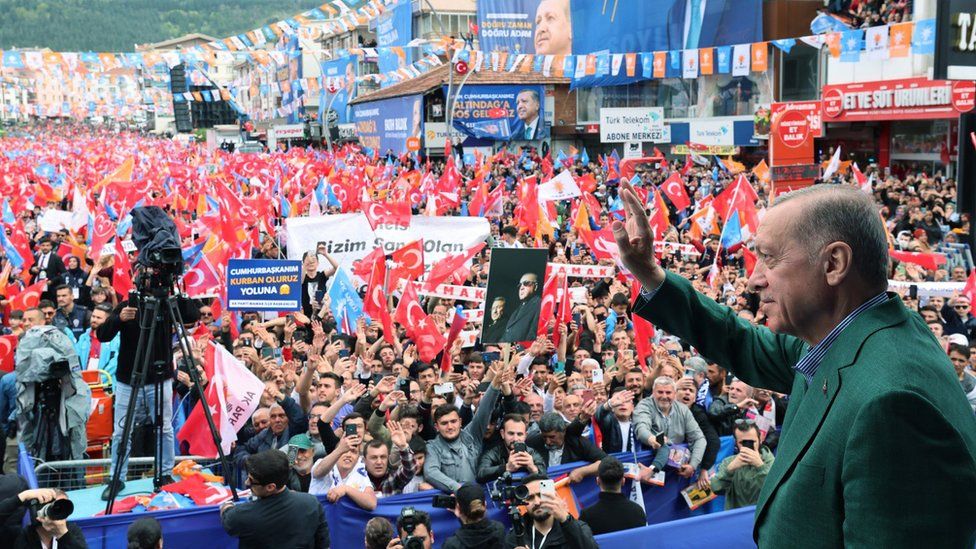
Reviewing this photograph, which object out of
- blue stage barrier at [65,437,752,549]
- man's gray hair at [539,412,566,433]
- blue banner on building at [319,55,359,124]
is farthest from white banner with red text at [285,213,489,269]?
blue banner on building at [319,55,359,124]

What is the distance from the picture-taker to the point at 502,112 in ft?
143

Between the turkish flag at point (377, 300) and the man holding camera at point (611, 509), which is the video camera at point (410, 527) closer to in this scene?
the man holding camera at point (611, 509)

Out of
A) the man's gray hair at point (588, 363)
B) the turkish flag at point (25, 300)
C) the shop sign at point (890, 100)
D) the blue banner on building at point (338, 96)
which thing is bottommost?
the man's gray hair at point (588, 363)

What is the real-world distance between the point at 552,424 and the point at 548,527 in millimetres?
1957

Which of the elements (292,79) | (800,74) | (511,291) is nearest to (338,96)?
(292,79)

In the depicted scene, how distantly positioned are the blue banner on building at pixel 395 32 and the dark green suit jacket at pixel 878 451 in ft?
168

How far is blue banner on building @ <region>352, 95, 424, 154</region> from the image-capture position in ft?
141

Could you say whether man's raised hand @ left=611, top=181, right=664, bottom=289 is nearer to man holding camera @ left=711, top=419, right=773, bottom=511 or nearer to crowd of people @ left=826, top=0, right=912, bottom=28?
man holding camera @ left=711, top=419, right=773, bottom=511

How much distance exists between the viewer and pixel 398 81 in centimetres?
5212

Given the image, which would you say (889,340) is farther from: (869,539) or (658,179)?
(658,179)

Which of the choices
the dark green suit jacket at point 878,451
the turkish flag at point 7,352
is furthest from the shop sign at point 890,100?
the dark green suit jacket at point 878,451

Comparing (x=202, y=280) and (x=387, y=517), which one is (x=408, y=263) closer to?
(x=202, y=280)

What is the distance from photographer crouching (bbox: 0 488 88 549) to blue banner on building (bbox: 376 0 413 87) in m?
47.9

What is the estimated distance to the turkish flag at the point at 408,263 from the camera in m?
12.4
